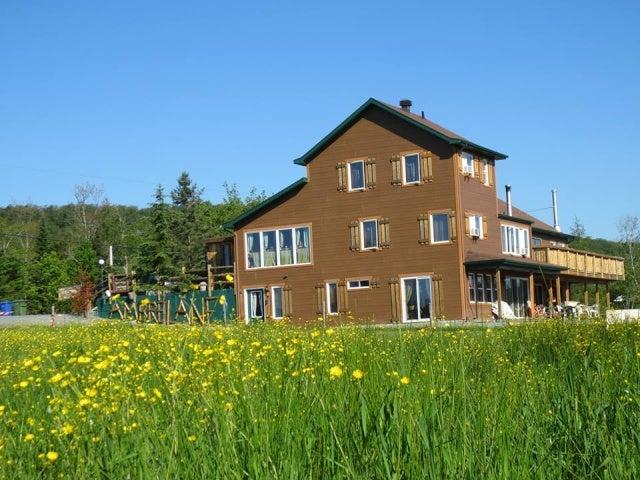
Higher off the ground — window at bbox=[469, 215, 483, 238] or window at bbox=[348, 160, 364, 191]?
window at bbox=[348, 160, 364, 191]

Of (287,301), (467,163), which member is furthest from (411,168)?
(287,301)

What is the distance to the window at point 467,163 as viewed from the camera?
41.3 meters

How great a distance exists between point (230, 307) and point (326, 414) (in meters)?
41.7

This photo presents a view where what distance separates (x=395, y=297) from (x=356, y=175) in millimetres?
6136

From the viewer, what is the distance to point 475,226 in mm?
41344

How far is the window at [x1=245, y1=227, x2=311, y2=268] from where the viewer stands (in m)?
43.6

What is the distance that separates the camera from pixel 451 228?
39.8 metres

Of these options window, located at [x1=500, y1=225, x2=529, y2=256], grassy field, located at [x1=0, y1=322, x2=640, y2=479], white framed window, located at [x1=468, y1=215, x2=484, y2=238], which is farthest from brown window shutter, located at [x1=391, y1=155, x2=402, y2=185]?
grassy field, located at [x1=0, y1=322, x2=640, y2=479]

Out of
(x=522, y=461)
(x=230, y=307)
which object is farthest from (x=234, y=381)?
(x=230, y=307)

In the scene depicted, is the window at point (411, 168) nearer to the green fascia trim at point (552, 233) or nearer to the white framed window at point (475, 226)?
the white framed window at point (475, 226)

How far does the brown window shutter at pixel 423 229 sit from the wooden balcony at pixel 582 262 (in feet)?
26.0

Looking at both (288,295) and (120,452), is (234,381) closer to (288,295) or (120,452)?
(120,452)

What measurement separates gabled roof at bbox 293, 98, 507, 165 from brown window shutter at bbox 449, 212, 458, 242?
3199 mm

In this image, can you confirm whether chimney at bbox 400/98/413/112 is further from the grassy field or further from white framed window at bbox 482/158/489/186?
the grassy field
